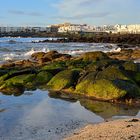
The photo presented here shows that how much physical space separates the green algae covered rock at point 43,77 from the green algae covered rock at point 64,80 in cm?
80

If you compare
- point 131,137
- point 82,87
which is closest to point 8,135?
→ point 131,137

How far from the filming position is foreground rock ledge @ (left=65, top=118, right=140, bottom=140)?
8.38 metres

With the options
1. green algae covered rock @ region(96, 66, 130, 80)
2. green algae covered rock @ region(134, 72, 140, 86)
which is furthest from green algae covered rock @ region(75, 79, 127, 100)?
green algae covered rock @ region(134, 72, 140, 86)

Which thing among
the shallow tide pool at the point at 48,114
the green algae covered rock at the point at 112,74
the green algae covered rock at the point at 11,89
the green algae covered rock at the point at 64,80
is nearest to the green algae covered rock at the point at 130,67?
the green algae covered rock at the point at 112,74

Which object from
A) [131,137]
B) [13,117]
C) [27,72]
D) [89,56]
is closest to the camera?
[131,137]

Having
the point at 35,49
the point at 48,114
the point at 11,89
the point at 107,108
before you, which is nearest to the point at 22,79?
the point at 11,89

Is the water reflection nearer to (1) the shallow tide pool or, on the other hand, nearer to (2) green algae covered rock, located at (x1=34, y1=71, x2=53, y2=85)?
(1) the shallow tide pool

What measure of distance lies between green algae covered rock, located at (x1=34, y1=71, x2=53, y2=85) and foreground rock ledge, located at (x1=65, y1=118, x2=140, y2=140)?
7.48 m

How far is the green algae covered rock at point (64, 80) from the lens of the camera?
51.5 ft

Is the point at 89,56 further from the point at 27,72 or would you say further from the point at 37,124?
the point at 37,124

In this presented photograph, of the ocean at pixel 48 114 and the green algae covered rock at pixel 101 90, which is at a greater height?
the green algae covered rock at pixel 101 90

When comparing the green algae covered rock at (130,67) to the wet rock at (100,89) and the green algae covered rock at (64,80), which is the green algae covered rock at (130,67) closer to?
the green algae covered rock at (64,80)

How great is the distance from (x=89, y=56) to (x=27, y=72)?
313 inches

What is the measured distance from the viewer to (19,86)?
16438mm
